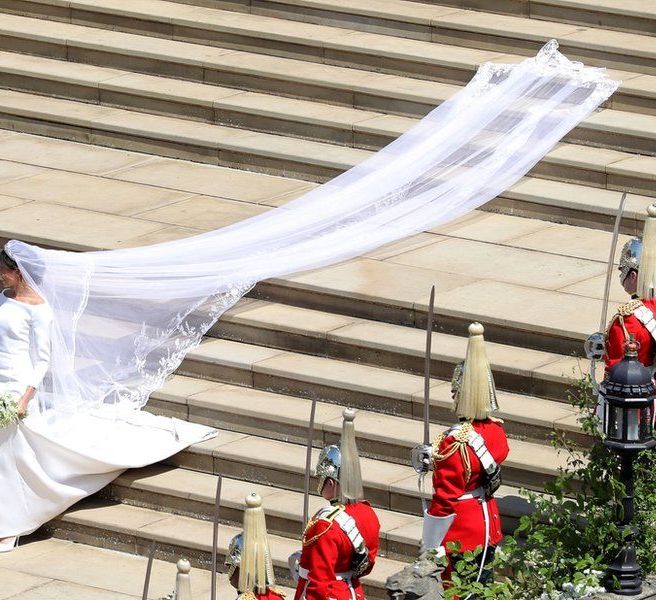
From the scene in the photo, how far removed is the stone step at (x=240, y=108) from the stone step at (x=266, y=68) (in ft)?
0.24

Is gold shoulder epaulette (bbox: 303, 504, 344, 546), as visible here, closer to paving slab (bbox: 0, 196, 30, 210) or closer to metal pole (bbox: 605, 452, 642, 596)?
metal pole (bbox: 605, 452, 642, 596)

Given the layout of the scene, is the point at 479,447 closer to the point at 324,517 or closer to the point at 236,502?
the point at 324,517

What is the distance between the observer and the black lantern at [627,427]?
9031mm

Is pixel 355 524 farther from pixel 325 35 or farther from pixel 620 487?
pixel 325 35

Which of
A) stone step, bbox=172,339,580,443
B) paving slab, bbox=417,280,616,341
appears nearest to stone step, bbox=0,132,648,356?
paving slab, bbox=417,280,616,341

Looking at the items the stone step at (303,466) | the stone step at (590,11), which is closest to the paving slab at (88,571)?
the stone step at (303,466)

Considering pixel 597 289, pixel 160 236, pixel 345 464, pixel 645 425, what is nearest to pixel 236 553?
pixel 345 464

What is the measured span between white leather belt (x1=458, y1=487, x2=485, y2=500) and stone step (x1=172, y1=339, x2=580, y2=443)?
146cm

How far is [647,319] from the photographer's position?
9922 millimetres

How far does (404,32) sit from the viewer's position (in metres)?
15.8

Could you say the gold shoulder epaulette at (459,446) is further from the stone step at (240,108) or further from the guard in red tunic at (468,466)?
the stone step at (240,108)

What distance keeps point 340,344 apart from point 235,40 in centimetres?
472

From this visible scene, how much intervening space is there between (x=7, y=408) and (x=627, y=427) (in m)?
3.55

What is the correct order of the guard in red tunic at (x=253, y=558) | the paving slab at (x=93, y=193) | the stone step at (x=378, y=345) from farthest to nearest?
the paving slab at (x=93, y=193), the stone step at (x=378, y=345), the guard in red tunic at (x=253, y=558)
